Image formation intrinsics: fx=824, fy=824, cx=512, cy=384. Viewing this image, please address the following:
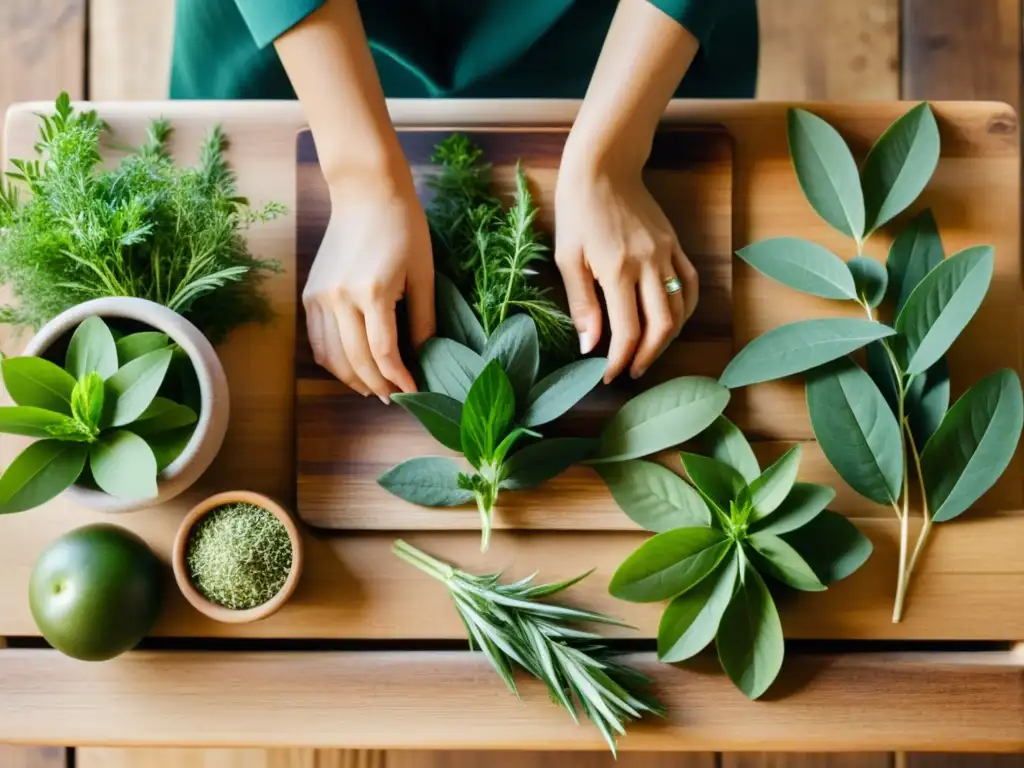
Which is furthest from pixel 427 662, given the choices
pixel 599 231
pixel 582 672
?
pixel 599 231

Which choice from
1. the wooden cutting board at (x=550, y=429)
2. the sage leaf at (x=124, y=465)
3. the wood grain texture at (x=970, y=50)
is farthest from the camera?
the wood grain texture at (x=970, y=50)

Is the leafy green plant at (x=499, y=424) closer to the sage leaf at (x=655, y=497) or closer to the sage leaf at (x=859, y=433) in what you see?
the sage leaf at (x=655, y=497)

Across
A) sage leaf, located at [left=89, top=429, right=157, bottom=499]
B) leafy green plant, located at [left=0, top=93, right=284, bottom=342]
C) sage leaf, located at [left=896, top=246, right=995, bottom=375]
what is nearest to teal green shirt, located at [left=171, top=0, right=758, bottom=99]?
leafy green plant, located at [left=0, top=93, right=284, bottom=342]

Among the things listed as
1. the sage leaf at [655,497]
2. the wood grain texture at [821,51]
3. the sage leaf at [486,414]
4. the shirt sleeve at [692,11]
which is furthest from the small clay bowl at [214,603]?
the wood grain texture at [821,51]

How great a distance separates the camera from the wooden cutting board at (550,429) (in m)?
0.63

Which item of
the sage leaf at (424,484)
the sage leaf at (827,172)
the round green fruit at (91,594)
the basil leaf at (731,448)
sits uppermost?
the sage leaf at (827,172)

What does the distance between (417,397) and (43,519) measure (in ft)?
1.03

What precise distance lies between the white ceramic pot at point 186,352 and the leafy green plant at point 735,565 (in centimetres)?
30

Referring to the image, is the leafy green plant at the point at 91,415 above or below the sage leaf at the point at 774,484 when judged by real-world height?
above

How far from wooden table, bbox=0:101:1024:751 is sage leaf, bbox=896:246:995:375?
7 centimetres

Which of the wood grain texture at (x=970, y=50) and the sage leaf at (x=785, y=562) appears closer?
the sage leaf at (x=785, y=562)

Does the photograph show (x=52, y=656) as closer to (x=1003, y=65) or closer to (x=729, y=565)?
(x=729, y=565)

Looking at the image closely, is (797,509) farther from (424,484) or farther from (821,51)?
(821,51)

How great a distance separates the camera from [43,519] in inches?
25.0
